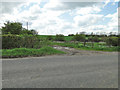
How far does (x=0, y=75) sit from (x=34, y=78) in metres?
1.51

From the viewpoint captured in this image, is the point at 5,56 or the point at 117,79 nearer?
the point at 117,79

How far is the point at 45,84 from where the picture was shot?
11.8ft

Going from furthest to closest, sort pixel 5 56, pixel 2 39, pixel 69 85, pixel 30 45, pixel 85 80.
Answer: pixel 30 45, pixel 2 39, pixel 5 56, pixel 85 80, pixel 69 85

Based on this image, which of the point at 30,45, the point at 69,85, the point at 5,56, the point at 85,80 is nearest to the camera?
the point at 69,85

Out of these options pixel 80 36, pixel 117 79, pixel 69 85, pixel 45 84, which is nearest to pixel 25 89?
pixel 45 84

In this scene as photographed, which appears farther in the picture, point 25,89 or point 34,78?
point 34,78

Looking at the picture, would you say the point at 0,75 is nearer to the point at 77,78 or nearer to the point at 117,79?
the point at 77,78

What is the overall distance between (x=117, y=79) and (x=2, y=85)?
14.6ft

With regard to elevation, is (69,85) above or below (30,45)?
below

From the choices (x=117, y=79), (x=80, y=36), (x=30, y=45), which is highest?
(x=80, y=36)

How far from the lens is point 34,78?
4.07 meters

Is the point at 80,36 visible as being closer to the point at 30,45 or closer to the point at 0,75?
the point at 30,45

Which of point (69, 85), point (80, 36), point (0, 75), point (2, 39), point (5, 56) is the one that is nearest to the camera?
point (69, 85)

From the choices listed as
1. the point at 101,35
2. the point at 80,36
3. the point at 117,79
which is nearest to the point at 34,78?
the point at 117,79
